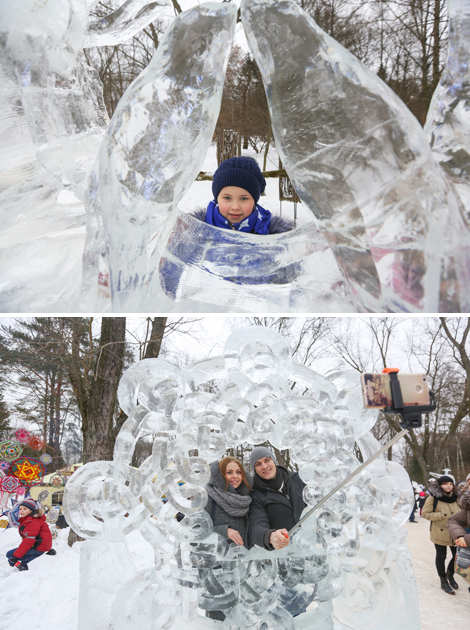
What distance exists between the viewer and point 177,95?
122 cm

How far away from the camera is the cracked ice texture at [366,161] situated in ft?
3.59

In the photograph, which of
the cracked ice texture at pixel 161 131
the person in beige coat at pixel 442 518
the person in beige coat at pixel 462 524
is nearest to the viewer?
the cracked ice texture at pixel 161 131

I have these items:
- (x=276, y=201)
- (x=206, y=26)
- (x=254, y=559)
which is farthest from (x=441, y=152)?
(x=276, y=201)

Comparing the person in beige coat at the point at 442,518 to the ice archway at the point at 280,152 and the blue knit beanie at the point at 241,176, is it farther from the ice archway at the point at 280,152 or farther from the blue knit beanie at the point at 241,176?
the ice archway at the point at 280,152

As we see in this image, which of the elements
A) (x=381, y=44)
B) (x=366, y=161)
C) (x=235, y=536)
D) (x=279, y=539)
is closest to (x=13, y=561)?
(x=235, y=536)

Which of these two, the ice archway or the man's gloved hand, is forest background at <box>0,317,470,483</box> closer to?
the man's gloved hand

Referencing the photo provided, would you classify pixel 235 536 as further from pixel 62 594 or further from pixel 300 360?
pixel 300 360

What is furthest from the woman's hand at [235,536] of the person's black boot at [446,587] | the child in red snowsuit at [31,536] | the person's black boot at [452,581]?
the child in red snowsuit at [31,536]

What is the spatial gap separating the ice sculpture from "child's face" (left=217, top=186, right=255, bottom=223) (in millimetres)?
558

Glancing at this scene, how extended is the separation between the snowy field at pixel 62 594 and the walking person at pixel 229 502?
2106 mm

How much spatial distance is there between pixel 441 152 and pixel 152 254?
81 centimetres

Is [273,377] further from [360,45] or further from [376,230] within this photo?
[360,45]

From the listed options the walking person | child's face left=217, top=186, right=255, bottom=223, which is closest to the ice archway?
child's face left=217, top=186, right=255, bottom=223

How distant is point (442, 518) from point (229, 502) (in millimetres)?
3073
